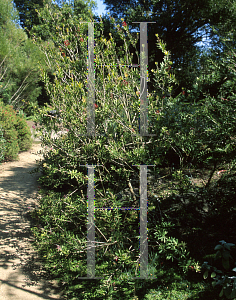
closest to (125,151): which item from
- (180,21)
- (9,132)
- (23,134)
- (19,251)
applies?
(19,251)

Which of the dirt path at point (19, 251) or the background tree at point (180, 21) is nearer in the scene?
the dirt path at point (19, 251)

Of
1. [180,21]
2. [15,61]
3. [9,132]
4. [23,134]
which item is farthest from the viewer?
[15,61]

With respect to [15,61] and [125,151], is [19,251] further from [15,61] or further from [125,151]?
[15,61]

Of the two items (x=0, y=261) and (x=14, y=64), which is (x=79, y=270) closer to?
(x=0, y=261)

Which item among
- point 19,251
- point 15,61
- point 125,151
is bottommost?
point 19,251

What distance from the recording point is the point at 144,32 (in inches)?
99.7

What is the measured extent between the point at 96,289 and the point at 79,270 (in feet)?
1.15

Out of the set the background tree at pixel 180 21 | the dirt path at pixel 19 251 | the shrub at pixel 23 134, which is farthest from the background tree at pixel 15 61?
the dirt path at pixel 19 251

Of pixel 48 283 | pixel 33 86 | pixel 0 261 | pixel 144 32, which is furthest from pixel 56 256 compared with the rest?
pixel 33 86

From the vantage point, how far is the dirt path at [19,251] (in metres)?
2.92

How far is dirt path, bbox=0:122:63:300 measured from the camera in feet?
9.57

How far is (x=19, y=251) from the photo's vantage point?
3742 millimetres

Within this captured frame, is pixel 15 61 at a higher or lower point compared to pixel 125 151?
higher

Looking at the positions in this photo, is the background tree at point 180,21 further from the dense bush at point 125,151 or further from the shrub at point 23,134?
the dense bush at point 125,151
